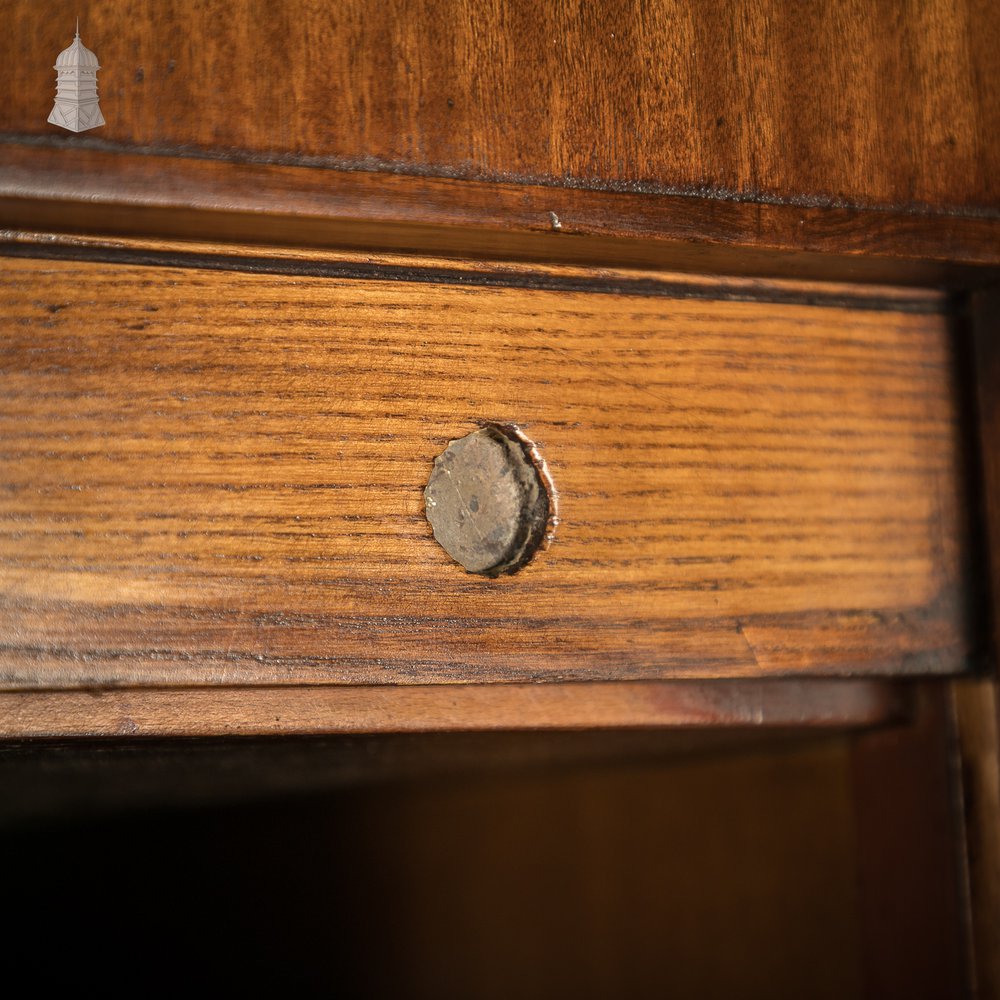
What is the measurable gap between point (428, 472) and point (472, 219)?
0.29 feet

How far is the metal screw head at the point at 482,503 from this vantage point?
338 millimetres

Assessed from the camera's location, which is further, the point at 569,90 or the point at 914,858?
the point at 914,858

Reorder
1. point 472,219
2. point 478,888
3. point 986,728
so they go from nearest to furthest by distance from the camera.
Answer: point 472,219 → point 986,728 → point 478,888

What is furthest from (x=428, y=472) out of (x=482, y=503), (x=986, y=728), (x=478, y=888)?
(x=478, y=888)

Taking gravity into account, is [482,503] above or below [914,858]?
above

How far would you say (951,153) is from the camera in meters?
0.36

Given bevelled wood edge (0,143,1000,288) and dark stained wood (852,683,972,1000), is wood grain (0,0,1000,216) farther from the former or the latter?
dark stained wood (852,683,972,1000)

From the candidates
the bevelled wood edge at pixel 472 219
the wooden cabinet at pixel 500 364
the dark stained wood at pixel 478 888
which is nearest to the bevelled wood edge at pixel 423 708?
the wooden cabinet at pixel 500 364

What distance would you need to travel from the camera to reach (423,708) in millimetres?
351

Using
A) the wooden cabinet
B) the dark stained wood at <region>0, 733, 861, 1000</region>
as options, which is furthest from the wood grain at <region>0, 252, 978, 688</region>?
the dark stained wood at <region>0, 733, 861, 1000</region>

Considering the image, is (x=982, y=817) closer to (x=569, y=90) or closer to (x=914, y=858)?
(x=914, y=858)

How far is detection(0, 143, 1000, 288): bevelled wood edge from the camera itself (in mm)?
278

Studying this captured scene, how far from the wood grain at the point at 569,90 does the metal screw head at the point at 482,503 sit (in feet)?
0.32

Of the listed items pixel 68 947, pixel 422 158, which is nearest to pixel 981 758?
pixel 422 158
